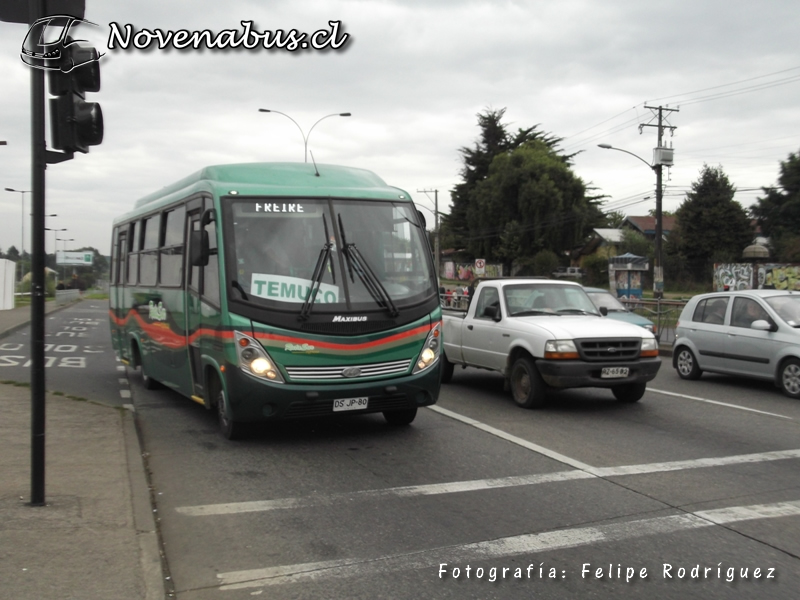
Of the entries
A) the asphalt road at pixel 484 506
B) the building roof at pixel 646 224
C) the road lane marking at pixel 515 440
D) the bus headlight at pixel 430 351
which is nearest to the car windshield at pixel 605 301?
the asphalt road at pixel 484 506

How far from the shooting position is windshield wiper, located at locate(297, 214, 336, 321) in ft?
26.9

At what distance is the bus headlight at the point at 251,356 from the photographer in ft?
26.4

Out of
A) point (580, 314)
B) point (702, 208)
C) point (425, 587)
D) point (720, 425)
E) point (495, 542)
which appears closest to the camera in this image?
point (425, 587)

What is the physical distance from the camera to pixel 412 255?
29.5ft

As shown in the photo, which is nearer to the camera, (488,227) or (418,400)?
(418,400)

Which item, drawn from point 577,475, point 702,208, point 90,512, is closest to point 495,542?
point 577,475

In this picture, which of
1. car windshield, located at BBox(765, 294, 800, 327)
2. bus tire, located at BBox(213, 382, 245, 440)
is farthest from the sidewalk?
car windshield, located at BBox(765, 294, 800, 327)

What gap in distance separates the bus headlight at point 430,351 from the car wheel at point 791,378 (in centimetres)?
623

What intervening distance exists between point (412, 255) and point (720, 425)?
13.6 ft

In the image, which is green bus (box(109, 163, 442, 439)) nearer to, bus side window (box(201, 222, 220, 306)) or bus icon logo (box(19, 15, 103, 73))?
bus side window (box(201, 222, 220, 306))

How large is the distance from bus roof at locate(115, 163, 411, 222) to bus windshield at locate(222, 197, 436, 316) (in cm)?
13

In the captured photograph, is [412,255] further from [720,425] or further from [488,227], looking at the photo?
[488,227]

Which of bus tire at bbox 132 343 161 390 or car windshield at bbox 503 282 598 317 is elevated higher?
car windshield at bbox 503 282 598 317

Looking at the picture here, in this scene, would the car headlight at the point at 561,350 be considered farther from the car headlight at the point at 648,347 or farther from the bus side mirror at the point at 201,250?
the bus side mirror at the point at 201,250
